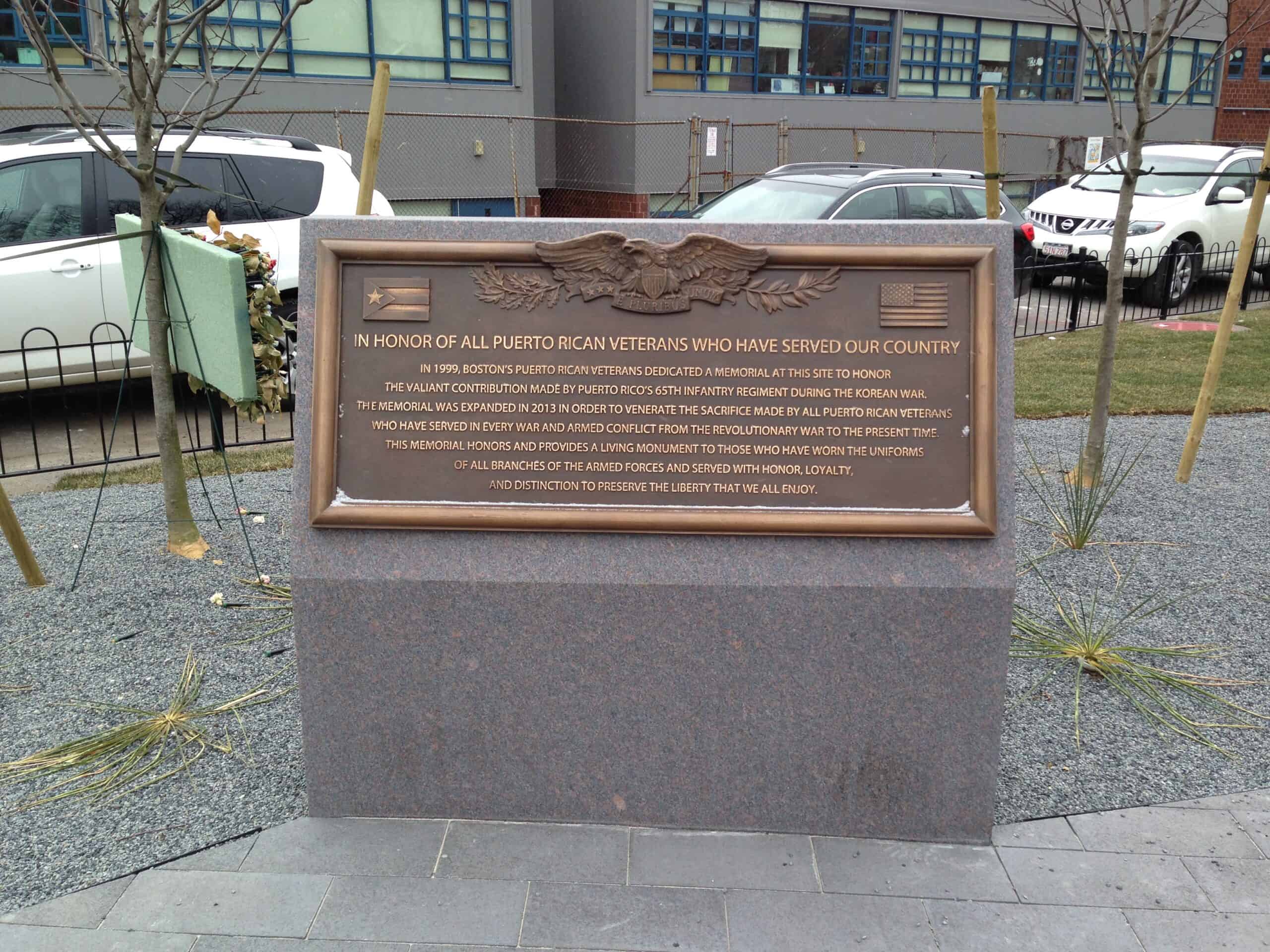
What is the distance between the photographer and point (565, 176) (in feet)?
74.4

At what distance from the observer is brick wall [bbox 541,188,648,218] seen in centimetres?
2100

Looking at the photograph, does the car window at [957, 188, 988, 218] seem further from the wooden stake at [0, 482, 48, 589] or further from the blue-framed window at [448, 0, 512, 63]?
the blue-framed window at [448, 0, 512, 63]

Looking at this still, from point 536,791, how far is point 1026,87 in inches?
1094

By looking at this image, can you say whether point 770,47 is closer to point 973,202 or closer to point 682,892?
point 973,202

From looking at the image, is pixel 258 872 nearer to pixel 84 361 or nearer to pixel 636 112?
pixel 84 361

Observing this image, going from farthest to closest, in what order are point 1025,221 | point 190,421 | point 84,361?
point 1025,221 → point 190,421 → point 84,361

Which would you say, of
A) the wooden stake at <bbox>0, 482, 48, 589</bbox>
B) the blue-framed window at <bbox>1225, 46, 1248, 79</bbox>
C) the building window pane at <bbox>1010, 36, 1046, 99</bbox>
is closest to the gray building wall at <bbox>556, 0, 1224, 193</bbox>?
the building window pane at <bbox>1010, 36, 1046, 99</bbox>

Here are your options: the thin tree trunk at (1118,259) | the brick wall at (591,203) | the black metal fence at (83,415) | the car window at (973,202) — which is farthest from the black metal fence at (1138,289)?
the brick wall at (591,203)

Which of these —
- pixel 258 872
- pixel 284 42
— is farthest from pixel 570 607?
pixel 284 42

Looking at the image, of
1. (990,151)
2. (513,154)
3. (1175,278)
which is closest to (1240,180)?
(1175,278)

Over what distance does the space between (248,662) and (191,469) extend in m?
3.31

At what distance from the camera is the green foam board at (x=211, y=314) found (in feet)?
14.5

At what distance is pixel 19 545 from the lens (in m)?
4.82

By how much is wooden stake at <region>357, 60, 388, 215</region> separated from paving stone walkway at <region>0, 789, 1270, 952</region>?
86.7 inches
